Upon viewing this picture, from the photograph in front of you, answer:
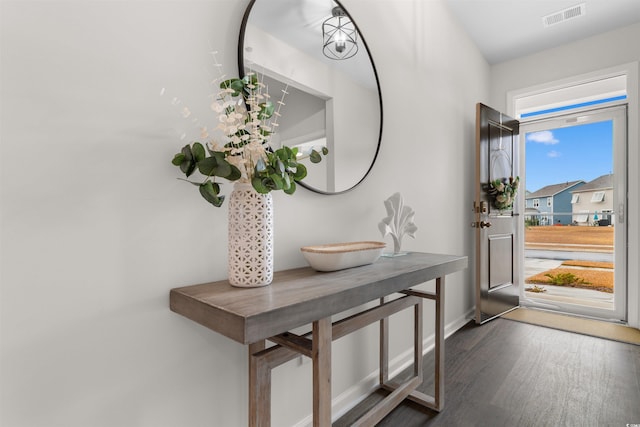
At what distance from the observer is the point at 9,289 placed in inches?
31.1

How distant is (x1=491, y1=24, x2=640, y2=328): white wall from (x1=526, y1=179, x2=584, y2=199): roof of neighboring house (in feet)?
1.68

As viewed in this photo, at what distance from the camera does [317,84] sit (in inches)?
62.3

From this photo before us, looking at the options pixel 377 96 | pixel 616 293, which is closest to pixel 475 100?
pixel 377 96

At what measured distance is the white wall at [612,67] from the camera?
3086mm

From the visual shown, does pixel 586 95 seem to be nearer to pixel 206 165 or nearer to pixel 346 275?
pixel 346 275

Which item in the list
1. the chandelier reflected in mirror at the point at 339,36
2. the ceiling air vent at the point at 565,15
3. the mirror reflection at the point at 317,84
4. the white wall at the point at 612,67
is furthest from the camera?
the white wall at the point at 612,67

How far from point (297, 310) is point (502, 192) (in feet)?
10.1

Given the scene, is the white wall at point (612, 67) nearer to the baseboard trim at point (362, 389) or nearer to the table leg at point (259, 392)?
the baseboard trim at point (362, 389)

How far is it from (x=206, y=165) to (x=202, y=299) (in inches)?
15.1

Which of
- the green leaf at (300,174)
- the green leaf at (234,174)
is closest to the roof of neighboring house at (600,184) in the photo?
the green leaf at (300,174)

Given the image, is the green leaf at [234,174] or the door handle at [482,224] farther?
the door handle at [482,224]

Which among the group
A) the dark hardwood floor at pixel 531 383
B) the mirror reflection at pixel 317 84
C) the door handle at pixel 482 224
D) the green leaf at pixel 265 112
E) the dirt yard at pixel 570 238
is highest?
the mirror reflection at pixel 317 84

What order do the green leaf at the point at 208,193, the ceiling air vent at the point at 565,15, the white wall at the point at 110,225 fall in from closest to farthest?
the white wall at the point at 110,225 < the green leaf at the point at 208,193 < the ceiling air vent at the point at 565,15

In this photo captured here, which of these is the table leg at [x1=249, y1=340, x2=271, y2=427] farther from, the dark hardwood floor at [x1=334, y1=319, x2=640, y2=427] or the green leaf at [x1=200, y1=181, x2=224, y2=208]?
the dark hardwood floor at [x1=334, y1=319, x2=640, y2=427]
